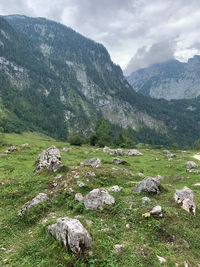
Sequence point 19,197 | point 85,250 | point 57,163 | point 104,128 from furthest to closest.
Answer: point 104,128
point 57,163
point 19,197
point 85,250

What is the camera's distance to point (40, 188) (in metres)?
17.9

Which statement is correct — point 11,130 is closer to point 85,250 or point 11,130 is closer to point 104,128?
point 104,128

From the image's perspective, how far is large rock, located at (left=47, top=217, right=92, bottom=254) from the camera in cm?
860

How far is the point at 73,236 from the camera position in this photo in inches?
342

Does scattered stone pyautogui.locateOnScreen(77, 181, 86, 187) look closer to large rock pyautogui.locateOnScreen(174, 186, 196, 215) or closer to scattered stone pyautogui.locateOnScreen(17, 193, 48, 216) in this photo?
scattered stone pyautogui.locateOnScreen(17, 193, 48, 216)

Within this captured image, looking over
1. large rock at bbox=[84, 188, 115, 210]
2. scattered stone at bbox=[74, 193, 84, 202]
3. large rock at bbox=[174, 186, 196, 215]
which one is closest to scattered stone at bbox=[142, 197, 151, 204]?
large rock at bbox=[174, 186, 196, 215]

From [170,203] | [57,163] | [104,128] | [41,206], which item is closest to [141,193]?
[170,203]

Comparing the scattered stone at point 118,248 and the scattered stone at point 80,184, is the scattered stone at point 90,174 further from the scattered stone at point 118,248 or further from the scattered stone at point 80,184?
the scattered stone at point 118,248

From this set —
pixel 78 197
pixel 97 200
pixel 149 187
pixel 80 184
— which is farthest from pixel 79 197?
pixel 149 187

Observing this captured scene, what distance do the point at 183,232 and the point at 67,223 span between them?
778cm

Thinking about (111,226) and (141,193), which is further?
(141,193)

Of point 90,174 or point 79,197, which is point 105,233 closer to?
point 79,197

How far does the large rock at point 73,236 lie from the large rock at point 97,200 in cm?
419

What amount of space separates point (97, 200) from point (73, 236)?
17.7 feet
